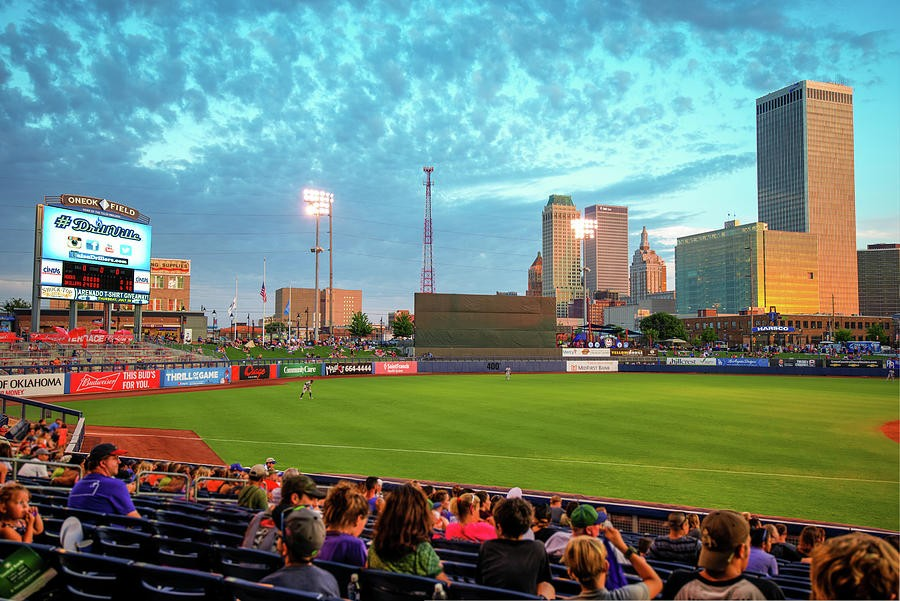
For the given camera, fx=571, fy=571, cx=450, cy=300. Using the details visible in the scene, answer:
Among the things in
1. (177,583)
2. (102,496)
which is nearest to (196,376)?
(102,496)

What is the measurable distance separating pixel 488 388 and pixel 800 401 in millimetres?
21542

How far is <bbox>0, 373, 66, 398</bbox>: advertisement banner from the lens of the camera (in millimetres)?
32875

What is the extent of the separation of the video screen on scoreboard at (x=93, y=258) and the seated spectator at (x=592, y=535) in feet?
154

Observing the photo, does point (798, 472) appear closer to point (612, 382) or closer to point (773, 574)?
point (773, 574)

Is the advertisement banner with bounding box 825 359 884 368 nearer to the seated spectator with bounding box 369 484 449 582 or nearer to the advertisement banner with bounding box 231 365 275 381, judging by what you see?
the advertisement banner with bounding box 231 365 275 381

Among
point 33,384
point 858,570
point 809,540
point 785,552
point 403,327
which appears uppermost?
point 403,327

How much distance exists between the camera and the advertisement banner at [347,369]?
185ft

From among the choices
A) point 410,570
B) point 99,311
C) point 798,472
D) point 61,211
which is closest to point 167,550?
point 410,570

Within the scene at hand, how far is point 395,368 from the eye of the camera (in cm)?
6119

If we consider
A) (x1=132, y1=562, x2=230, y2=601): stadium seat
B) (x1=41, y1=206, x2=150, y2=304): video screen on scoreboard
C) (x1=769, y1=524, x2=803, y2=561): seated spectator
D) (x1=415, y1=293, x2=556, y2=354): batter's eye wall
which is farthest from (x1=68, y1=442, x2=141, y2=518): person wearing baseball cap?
(x1=415, y1=293, x2=556, y2=354): batter's eye wall

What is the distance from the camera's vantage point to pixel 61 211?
42.8 metres

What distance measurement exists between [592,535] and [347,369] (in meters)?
53.3

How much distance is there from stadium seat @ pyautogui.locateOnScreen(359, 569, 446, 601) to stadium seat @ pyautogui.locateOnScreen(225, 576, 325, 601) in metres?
0.64

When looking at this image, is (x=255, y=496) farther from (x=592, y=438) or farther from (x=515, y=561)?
(x=592, y=438)
